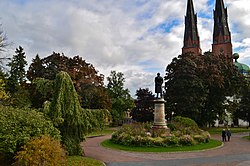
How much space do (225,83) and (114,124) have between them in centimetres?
2524

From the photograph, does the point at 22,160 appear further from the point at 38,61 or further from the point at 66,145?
the point at 38,61

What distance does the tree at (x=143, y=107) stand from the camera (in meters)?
48.2

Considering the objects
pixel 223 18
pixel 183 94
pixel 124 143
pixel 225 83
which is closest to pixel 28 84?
pixel 124 143

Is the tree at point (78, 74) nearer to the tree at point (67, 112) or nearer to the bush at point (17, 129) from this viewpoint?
the tree at point (67, 112)

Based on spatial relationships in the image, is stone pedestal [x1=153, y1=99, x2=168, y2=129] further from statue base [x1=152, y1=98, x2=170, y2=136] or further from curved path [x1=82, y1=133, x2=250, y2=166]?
curved path [x1=82, y1=133, x2=250, y2=166]

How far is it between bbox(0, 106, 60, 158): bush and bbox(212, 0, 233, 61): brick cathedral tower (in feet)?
269

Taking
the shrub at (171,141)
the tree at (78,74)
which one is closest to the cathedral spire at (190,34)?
the tree at (78,74)

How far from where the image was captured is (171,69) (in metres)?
40.3

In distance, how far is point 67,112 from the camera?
46.8 ft

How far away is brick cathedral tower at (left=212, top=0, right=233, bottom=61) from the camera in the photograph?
85125 millimetres

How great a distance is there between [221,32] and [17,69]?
225 ft

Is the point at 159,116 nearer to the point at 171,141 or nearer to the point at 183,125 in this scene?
the point at 183,125

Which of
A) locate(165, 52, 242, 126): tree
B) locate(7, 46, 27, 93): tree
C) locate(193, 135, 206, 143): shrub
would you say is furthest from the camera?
locate(7, 46, 27, 93): tree

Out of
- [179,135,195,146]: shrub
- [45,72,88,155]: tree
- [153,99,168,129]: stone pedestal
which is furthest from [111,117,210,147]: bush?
[45,72,88,155]: tree
